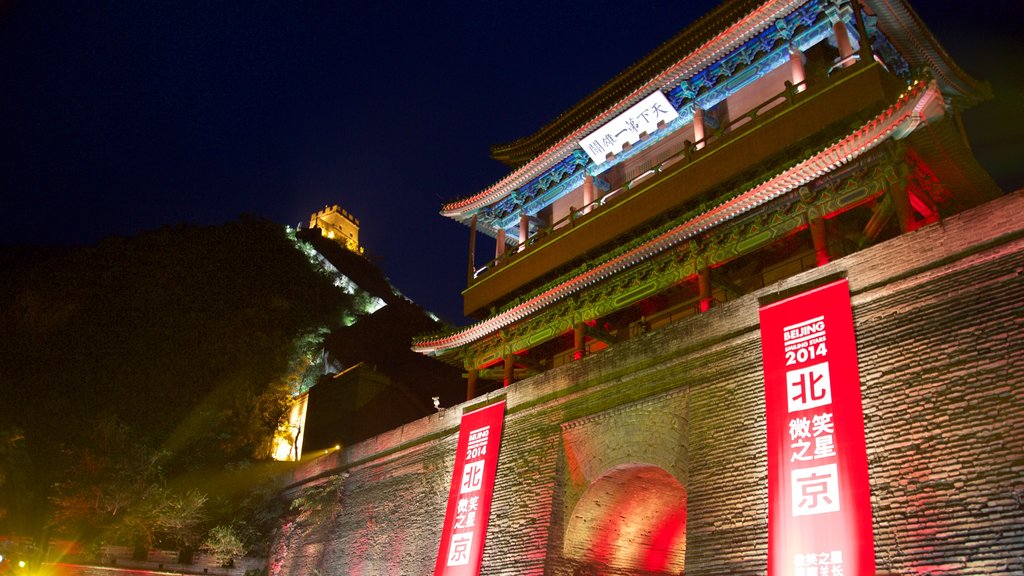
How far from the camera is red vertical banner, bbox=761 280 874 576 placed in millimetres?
6297

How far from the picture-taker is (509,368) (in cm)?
1373

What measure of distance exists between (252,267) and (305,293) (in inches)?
90.7

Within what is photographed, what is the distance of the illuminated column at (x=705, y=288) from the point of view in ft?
34.0

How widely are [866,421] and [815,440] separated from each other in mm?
534

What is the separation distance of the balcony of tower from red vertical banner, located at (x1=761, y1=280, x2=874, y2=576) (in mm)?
2978

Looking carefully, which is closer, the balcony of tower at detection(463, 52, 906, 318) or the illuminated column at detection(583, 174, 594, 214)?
the balcony of tower at detection(463, 52, 906, 318)

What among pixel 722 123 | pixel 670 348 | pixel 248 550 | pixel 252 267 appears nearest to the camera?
pixel 670 348

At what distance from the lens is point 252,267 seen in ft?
89.6

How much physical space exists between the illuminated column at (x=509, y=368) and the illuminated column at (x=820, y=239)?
605cm

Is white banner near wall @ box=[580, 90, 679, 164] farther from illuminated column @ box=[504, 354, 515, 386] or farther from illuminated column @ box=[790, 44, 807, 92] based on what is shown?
illuminated column @ box=[504, 354, 515, 386]

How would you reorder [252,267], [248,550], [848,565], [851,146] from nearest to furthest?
[848,565] < [851,146] < [248,550] < [252,267]

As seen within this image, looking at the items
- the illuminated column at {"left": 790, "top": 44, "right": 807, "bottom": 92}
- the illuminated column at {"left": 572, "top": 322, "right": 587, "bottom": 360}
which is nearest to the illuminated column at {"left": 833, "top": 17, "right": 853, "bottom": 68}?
the illuminated column at {"left": 790, "top": 44, "right": 807, "bottom": 92}

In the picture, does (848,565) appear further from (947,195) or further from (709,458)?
(947,195)

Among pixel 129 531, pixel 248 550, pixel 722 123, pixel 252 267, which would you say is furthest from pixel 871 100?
pixel 252 267
